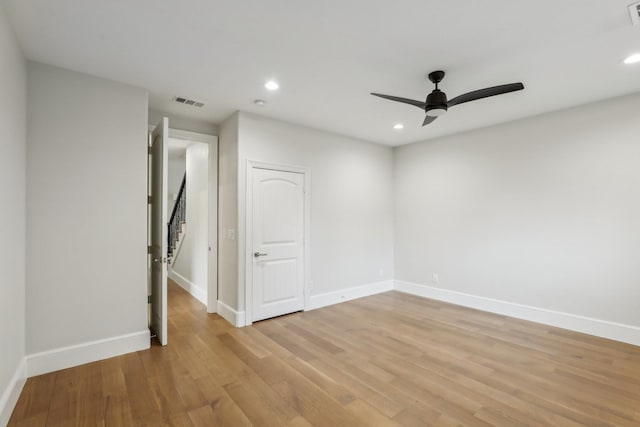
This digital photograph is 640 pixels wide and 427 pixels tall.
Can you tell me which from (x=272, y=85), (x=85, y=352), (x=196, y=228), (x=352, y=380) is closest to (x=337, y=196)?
(x=272, y=85)

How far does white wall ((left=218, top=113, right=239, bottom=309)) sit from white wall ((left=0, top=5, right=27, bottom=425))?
202cm

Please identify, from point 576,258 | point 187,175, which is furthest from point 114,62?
point 576,258

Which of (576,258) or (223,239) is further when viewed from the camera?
(223,239)

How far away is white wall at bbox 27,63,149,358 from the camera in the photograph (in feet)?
8.77

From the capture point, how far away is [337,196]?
16.5ft

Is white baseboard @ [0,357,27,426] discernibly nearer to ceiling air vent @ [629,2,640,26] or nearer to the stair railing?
the stair railing

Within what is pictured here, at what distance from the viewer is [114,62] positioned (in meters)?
2.68

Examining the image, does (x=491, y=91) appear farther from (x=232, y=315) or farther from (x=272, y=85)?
(x=232, y=315)

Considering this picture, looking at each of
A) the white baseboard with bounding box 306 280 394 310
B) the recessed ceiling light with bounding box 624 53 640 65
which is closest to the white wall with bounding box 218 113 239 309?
the white baseboard with bounding box 306 280 394 310

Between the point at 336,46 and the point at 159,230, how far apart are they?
2.64 meters

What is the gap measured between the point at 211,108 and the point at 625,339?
5.61m

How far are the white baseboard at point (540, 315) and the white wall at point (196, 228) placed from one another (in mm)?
3779

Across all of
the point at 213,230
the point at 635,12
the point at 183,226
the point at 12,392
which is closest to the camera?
the point at 635,12

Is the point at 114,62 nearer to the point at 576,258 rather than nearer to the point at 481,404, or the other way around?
the point at 481,404
